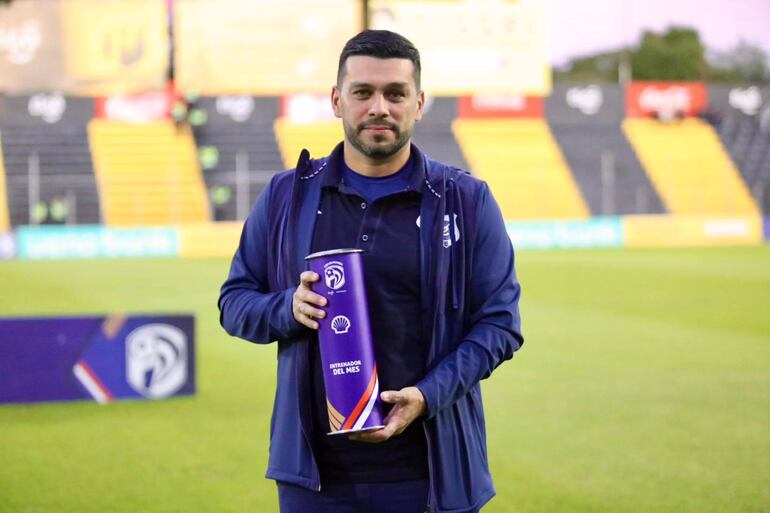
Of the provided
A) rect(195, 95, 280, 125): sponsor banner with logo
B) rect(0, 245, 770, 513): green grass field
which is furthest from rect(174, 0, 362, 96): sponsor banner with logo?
rect(0, 245, 770, 513): green grass field

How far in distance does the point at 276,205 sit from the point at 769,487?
5049 mm

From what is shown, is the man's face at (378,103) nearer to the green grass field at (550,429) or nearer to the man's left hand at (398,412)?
the man's left hand at (398,412)

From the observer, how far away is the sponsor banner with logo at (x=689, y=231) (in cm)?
3659

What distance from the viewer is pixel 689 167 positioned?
44.1 m

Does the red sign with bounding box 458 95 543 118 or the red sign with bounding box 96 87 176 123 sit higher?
the red sign with bounding box 96 87 176 123

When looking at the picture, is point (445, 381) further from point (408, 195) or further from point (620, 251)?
point (620, 251)

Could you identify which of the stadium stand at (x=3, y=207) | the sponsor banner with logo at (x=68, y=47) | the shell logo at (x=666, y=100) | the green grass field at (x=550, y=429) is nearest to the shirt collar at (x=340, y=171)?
the green grass field at (x=550, y=429)

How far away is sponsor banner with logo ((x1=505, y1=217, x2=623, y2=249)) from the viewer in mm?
35406

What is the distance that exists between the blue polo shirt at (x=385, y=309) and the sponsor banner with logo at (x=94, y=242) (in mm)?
29389

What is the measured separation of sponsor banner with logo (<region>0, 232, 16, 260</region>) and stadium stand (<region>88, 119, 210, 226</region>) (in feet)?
13.4

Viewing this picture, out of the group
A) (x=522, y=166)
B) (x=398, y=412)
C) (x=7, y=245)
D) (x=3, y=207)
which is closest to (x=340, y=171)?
(x=398, y=412)

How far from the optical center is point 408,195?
352 cm

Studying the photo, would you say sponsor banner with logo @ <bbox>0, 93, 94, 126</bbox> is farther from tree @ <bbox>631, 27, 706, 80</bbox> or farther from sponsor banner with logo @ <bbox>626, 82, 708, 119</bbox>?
tree @ <bbox>631, 27, 706, 80</bbox>

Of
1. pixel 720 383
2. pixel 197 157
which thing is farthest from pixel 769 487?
pixel 197 157
